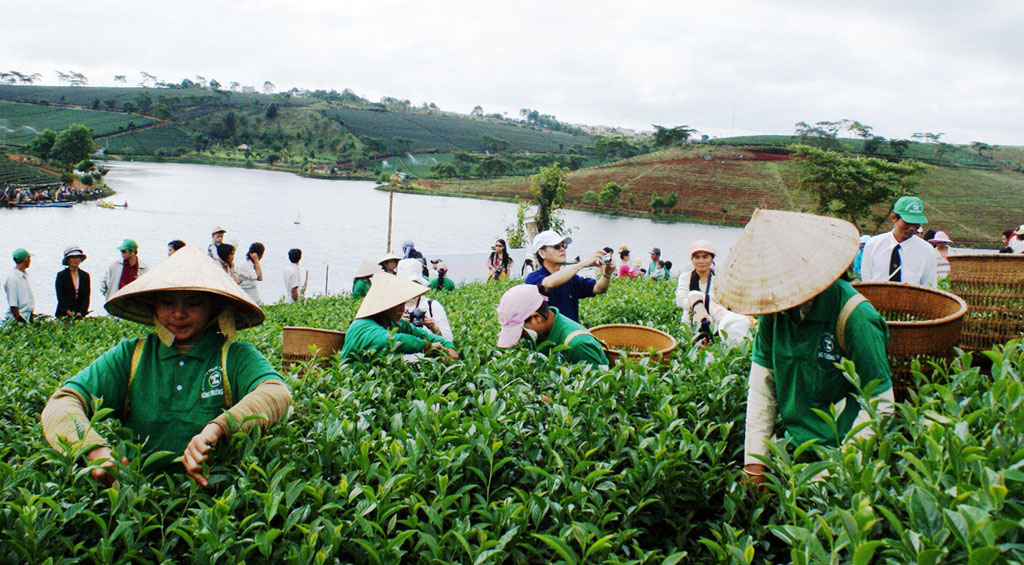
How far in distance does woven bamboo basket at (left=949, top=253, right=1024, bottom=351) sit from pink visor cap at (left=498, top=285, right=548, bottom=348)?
1.93 meters

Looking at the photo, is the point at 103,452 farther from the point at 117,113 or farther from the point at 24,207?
the point at 117,113

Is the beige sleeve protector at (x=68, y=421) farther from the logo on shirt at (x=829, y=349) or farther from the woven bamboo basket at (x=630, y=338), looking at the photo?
the woven bamboo basket at (x=630, y=338)

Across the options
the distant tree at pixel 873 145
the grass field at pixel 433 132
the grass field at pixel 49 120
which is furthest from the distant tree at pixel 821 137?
the grass field at pixel 49 120

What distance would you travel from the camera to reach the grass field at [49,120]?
89.4 meters

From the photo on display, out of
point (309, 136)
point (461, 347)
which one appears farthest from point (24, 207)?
point (309, 136)

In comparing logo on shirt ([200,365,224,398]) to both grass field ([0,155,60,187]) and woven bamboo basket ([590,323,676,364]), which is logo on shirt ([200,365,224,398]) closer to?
woven bamboo basket ([590,323,676,364])

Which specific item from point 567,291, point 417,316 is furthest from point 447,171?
point 567,291

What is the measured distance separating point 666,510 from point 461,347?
79.2 inches

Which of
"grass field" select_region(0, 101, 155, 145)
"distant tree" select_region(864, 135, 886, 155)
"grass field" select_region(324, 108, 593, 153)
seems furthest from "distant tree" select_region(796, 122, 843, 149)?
"grass field" select_region(0, 101, 155, 145)

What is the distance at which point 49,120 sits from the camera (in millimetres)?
99250

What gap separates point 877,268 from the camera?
16.5ft

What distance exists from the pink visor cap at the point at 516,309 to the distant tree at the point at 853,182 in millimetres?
A: 47816

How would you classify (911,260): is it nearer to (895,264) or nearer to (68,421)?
(895,264)

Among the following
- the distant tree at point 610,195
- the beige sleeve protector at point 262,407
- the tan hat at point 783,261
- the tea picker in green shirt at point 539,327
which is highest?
the distant tree at point 610,195
